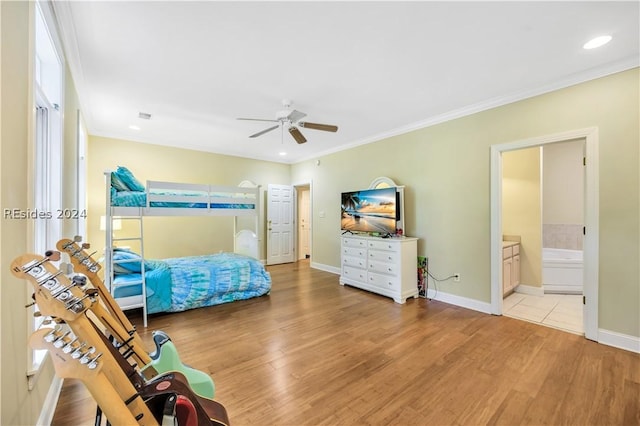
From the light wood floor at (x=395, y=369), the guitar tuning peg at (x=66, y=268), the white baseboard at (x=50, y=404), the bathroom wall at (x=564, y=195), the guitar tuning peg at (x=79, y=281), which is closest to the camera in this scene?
the guitar tuning peg at (x=79, y=281)

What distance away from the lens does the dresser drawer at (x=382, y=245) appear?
3.80 metres

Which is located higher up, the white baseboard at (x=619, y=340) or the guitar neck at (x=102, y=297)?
the guitar neck at (x=102, y=297)

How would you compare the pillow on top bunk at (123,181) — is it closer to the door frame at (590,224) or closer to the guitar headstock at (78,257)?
the guitar headstock at (78,257)

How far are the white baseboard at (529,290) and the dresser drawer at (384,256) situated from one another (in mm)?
2152

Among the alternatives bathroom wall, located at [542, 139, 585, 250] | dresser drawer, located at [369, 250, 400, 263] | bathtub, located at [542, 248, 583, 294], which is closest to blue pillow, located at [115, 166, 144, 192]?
dresser drawer, located at [369, 250, 400, 263]

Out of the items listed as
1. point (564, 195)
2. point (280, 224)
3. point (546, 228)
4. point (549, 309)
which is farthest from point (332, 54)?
point (546, 228)

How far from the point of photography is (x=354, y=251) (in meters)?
4.44

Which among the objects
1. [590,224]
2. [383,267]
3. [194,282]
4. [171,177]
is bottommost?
[194,282]

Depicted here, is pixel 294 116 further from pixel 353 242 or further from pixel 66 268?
pixel 66 268

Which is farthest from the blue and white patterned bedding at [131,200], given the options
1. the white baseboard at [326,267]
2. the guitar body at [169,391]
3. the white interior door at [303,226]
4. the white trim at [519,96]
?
the white interior door at [303,226]

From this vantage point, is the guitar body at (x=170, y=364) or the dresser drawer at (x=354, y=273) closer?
the guitar body at (x=170, y=364)

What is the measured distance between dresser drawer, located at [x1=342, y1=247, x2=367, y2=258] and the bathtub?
9.09 feet

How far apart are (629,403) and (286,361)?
7.88 ft

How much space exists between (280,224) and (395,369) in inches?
193
